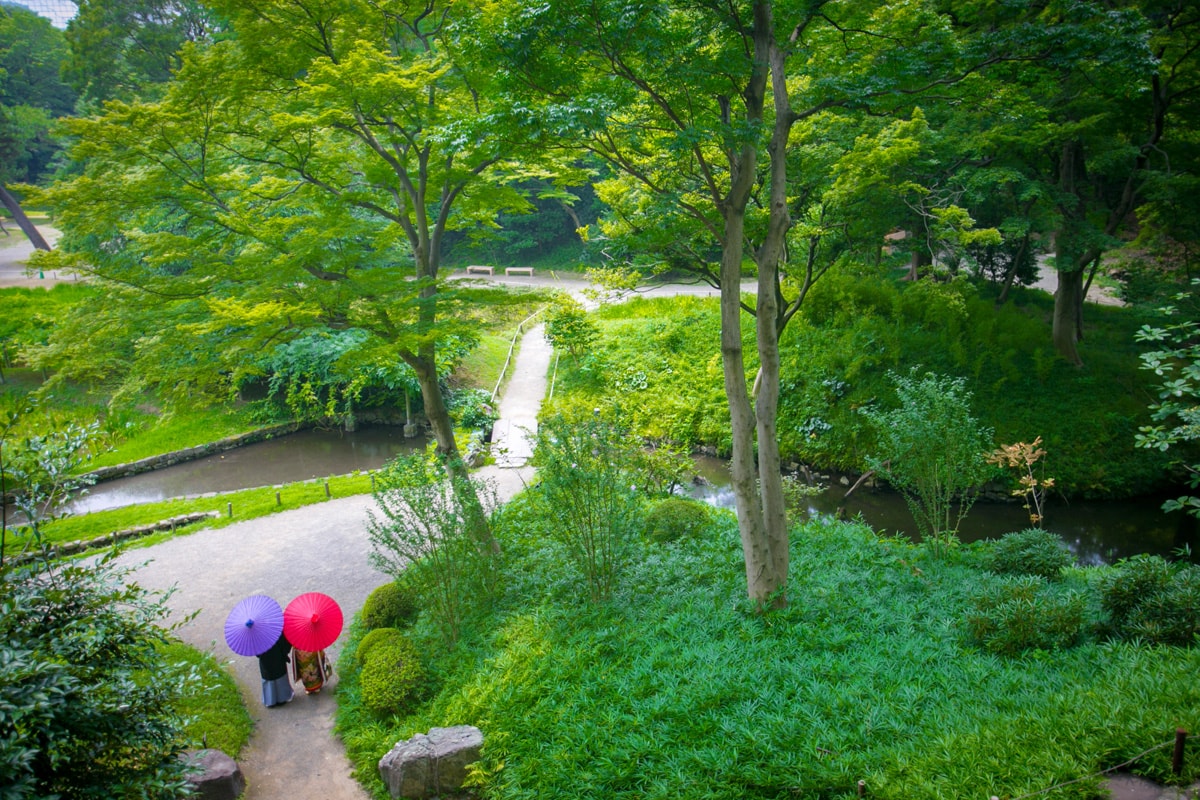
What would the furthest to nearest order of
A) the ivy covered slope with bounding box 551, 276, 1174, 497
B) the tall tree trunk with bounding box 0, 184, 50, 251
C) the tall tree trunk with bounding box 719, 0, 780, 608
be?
1. the tall tree trunk with bounding box 0, 184, 50, 251
2. the ivy covered slope with bounding box 551, 276, 1174, 497
3. the tall tree trunk with bounding box 719, 0, 780, 608

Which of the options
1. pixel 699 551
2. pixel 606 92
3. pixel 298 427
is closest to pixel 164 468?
pixel 298 427

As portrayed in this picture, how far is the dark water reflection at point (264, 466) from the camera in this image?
639 inches

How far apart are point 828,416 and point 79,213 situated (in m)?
13.6

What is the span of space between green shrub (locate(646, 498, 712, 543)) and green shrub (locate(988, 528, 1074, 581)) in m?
3.63

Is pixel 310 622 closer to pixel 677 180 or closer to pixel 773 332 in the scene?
pixel 773 332

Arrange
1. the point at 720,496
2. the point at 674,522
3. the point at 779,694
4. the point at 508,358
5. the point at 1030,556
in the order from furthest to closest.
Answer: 1. the point at 508,358
2. the point at 720,496
3. the point at 674,522
4. the point at 1030,556
5. the point at 779,694

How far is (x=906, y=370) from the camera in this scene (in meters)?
15.7

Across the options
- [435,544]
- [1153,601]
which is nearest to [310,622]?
[435,544]

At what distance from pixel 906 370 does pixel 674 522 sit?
8386 millimetres

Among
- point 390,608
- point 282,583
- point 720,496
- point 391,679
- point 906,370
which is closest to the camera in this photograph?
point 391,679

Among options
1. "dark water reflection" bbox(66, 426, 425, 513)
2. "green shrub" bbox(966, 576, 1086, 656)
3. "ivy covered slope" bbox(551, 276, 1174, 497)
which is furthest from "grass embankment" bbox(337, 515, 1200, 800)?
"dark water reflection" bbox(66, 426, 425, 513)

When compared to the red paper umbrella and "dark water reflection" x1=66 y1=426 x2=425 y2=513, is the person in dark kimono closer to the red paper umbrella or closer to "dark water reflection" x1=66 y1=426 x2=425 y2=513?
the red paper umbrella

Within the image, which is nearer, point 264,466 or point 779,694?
point 779,694

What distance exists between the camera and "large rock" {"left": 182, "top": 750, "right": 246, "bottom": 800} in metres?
6.30
